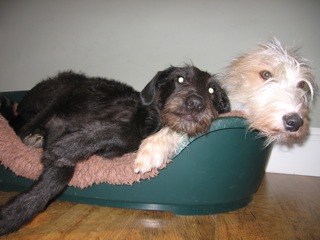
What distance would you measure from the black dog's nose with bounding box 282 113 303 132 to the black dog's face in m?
0.46

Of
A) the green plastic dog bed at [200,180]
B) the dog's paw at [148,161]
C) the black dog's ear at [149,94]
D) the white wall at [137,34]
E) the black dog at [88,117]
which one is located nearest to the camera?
the black dog at [88,117]

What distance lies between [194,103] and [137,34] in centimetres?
209

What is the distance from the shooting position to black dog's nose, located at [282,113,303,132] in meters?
1.72

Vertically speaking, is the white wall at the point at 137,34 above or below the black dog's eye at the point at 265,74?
above

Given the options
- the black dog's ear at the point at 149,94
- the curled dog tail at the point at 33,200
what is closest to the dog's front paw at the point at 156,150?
the black dog's ear at the point at 149,94

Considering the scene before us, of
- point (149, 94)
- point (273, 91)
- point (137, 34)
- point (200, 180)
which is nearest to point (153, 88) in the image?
point (149, 94)

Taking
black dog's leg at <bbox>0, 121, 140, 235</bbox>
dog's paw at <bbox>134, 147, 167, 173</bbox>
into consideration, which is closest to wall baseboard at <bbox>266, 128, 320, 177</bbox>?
dog's paw at <bbox>134, 147, 167, 173</bbox>

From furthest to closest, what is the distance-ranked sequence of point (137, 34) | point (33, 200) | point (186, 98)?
point (137, 34) → point (186, 98) → point (33, 200)

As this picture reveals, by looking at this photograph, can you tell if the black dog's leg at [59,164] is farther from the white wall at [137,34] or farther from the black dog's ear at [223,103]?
the white wall at [137,34]

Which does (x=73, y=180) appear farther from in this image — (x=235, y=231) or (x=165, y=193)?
(x=235, y=231)

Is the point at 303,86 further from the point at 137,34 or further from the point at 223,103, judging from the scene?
the point at 137,34

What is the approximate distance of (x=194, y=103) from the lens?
1.77 meters

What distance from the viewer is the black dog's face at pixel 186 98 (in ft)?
5.75

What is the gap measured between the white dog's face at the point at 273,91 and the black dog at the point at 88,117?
224 millimetres
